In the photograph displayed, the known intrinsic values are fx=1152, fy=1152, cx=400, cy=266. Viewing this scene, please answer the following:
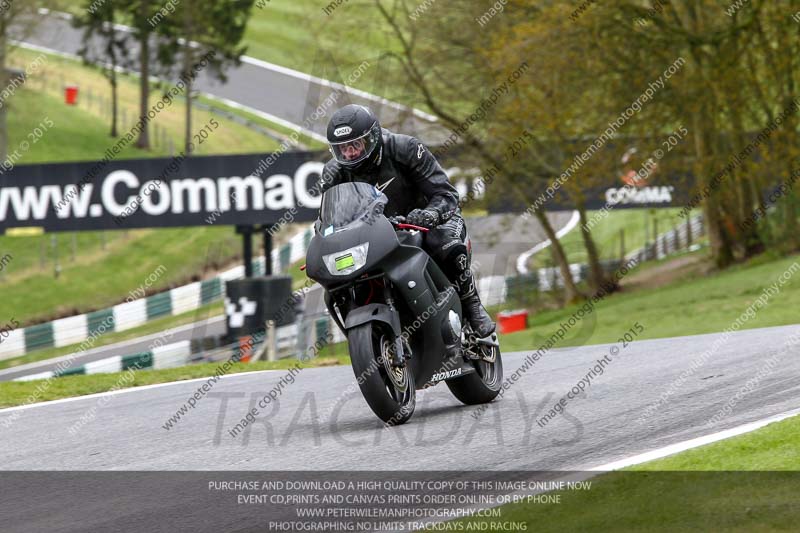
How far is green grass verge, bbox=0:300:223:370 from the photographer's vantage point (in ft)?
100

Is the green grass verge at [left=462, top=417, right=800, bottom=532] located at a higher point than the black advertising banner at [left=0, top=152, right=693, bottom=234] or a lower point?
lower

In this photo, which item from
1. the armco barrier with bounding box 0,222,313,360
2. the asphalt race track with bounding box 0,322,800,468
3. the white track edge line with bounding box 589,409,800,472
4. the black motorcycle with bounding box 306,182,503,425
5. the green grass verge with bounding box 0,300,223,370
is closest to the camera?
the white track edge line with bounding box 589,409,800,472

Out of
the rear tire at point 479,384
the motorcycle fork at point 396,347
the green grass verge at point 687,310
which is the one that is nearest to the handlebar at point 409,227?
the motorcycle fork at point 396,347

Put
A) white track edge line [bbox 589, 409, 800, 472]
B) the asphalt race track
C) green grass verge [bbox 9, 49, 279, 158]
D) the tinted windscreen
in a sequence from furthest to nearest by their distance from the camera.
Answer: green grass verge [bbox 9, 49, 279, 158] → the tinted windscreen → the asphalt race track → white track edge line [bbox 589, 409, 800, 472]

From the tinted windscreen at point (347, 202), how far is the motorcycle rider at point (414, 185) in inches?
9.8

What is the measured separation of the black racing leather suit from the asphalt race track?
103cm

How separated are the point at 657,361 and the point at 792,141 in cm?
1770

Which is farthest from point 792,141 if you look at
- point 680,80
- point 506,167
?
point 506,167

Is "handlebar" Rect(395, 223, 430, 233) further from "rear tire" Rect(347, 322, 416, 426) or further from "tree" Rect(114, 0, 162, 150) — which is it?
"tree" Rect(114, 0, 162, 150)

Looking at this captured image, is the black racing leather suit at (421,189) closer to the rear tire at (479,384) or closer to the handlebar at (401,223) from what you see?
the handlebar at (401,223)

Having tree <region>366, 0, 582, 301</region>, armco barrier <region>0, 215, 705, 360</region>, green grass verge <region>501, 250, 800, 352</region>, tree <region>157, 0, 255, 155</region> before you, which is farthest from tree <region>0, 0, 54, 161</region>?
green grass verge <region>501, 250, 800, 352</region>

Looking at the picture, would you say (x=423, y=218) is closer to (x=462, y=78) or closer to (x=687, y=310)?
(x=687, y=310)

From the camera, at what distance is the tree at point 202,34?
48.8m

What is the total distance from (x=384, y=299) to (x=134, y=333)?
27.4 m
